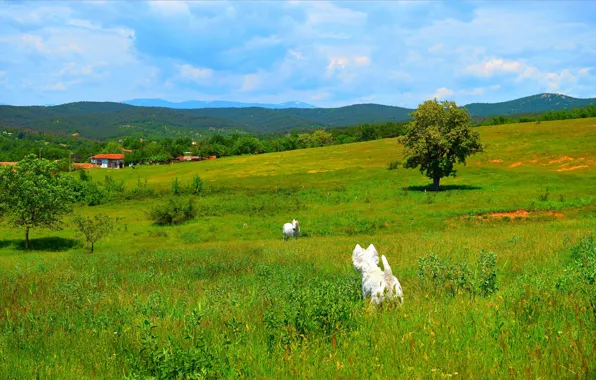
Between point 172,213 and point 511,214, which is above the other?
point 511,214

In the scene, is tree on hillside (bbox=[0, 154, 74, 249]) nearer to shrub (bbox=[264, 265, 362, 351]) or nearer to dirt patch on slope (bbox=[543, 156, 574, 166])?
shrub (bbox=[264, 265, 362, 351])

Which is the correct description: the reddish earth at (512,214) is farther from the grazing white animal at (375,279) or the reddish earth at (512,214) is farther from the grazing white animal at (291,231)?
the grazing white animal at (375,279)

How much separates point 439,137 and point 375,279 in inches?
1769

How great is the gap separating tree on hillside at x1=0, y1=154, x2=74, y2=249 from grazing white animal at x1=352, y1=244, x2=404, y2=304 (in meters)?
36.2

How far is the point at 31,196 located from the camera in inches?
1427

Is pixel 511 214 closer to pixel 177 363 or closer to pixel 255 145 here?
pixel 177 363

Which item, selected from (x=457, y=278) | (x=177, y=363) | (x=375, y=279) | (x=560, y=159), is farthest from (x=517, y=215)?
(x=560, y=159)

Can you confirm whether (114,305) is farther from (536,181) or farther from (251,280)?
(536,181)

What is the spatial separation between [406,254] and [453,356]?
450 inches

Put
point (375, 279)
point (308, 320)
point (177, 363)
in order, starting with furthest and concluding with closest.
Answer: point (375, 279) → point (308, 320) → point (177, 363)

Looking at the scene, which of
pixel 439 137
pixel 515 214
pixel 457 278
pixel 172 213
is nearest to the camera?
pixel 457 278

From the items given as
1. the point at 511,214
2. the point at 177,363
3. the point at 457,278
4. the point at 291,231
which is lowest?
the point at 291,231

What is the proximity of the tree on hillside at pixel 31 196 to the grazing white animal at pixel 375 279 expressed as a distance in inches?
1424

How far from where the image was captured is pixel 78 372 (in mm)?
5742
